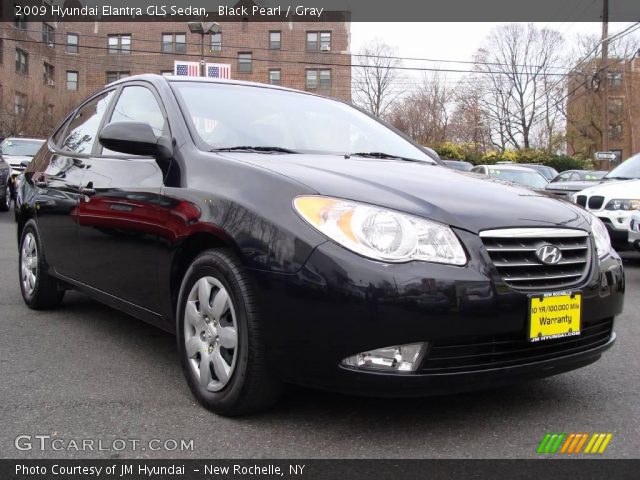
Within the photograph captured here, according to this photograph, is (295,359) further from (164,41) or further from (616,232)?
(164,41)

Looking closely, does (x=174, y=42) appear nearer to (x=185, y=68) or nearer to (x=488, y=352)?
(x=185, y=68)

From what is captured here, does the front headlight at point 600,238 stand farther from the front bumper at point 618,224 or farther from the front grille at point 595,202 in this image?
the front grille at point 595,202

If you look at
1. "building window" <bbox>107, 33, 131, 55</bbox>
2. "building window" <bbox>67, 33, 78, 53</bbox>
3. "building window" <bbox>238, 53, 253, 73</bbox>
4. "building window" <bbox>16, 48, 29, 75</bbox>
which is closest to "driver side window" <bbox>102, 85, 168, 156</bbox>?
"building window" <bbox>16, 48, 29, 75</bbox>

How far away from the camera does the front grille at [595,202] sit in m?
7.90

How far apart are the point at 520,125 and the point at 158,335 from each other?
169 feet

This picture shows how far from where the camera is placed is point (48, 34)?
40719 millimetres

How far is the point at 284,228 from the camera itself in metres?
2.48

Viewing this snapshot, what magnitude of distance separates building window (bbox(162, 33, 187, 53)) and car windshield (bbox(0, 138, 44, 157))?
29.2 meters

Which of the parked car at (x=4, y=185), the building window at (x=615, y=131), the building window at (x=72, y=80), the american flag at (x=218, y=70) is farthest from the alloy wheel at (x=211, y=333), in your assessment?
the building window at (x=615, y=131)

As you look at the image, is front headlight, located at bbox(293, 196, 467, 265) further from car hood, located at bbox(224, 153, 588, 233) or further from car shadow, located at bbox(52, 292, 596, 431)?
car shadow, located at bbox(52, 292, 596, 431)

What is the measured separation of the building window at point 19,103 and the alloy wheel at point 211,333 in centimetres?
2986

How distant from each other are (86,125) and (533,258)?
325cm

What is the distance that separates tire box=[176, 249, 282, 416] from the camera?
Answer: 8.37 ft

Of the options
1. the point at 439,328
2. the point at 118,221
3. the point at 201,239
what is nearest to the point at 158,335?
the point at 118,221
